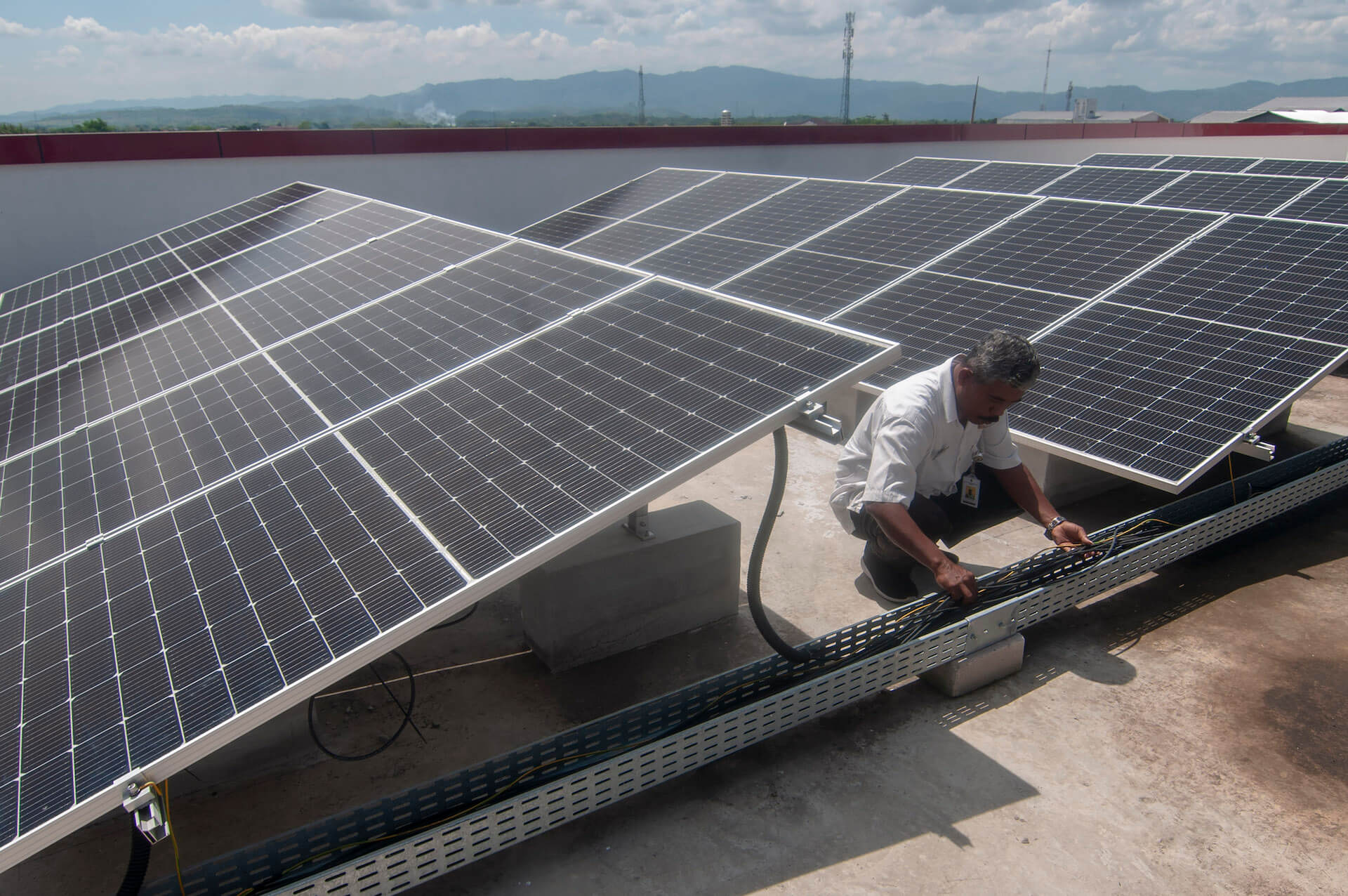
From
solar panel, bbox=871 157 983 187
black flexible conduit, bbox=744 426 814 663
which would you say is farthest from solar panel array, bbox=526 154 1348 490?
black flexible conduit, bbox=744 426 814 663

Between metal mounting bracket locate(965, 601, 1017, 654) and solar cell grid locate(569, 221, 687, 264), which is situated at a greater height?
solar cell grid locate(569, 221, 687, 264)

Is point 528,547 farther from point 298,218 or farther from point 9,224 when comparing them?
point 9,224

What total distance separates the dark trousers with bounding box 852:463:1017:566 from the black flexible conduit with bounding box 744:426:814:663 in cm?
133

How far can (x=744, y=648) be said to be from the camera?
6348 mm

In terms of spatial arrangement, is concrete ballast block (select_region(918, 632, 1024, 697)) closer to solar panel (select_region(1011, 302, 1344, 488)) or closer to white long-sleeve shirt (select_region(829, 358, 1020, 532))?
white long-sleeve shirt (select_region(829, 358, 1020, 532))

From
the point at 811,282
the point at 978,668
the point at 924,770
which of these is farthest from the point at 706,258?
the point at 924,770

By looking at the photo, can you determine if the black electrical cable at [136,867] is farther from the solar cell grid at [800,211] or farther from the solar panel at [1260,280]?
the solar cell grid at [800,211]

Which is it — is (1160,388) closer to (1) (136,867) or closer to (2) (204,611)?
(2) (204,611)

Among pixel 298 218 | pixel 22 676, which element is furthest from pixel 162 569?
pixel 298 218

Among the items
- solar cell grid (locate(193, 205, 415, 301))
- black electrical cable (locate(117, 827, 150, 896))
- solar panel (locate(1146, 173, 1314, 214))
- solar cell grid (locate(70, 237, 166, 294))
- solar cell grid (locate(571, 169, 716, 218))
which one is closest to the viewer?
black electrical cable (locate(117, 827, 150, 896))

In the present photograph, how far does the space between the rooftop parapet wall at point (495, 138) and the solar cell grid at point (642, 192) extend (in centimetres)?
347

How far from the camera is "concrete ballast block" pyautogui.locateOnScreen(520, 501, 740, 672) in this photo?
5.95 meters

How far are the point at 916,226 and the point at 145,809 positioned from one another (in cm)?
1239

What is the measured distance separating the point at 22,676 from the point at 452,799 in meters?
2.08
